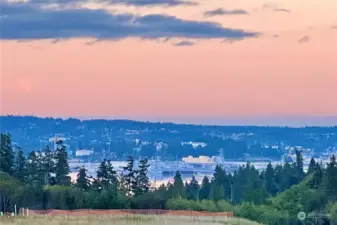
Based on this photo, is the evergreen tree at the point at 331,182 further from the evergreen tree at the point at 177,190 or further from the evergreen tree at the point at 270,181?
the evergreen tree at the point at 270,181

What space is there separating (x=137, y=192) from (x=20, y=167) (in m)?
11.3

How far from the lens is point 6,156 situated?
100938 mm

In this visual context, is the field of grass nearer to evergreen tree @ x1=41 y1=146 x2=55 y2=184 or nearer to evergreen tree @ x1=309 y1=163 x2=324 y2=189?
evergreen tree @ x1=41 y1=146 x2=55 y2=184

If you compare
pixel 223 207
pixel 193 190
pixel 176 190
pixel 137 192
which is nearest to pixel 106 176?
pixel 176 190

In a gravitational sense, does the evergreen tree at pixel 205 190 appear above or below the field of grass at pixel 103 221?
above

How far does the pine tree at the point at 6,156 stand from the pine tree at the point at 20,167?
0.52 m

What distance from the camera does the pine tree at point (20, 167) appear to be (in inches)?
3889

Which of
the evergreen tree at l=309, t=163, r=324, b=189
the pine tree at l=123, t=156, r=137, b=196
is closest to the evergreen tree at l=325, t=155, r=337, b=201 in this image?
the evergreen tree at l=309, t=163, r=324, b=189

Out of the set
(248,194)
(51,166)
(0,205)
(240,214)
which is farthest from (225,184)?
(0,205)

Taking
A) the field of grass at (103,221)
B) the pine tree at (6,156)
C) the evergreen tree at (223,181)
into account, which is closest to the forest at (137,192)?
the pine tree at (6,156)

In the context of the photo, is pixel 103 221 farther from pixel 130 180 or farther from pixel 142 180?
pixel 130 180

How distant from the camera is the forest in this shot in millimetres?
80625

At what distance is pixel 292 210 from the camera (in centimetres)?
9756

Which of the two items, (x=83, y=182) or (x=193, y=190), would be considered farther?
(x=193, y=190)
